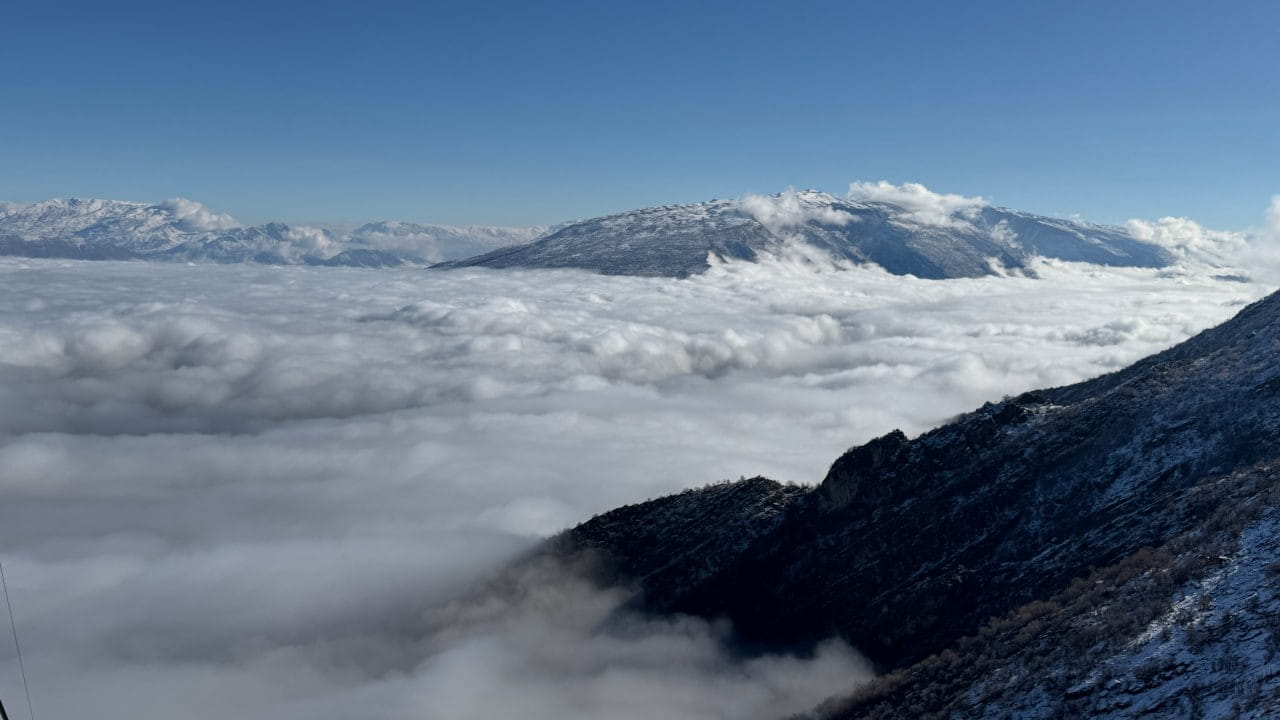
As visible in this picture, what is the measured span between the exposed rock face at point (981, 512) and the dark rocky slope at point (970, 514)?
0.64 feet

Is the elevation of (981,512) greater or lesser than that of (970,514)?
greater

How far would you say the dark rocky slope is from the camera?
64625mm

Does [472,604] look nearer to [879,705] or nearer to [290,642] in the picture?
[290,642]

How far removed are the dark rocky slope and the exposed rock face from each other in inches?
7.6

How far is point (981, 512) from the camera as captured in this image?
75438 mm

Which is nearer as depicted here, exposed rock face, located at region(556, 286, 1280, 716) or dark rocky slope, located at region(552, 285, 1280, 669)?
exposed rock face, located at region(556, 286, 1280, 716)

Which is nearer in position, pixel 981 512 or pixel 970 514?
pixel 981 512

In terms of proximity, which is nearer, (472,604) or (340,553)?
(472,604)

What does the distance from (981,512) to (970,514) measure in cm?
117

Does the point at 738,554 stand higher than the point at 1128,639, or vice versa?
the point at 1128,639

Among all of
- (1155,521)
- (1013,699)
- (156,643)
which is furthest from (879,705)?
(156,643)

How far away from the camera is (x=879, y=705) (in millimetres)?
53531

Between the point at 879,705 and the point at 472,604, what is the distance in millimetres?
76618

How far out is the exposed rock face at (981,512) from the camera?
63.6m
